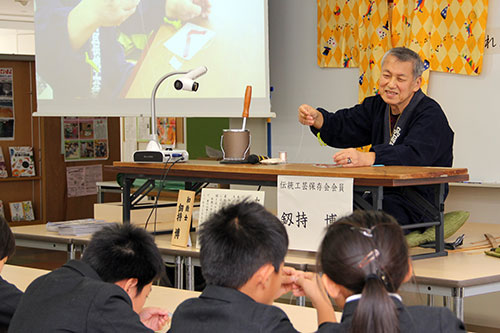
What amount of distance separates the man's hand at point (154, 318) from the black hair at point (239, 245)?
48 cm

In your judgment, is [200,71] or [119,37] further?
[119,37]

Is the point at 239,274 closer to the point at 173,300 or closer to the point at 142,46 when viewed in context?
the point at 173,300

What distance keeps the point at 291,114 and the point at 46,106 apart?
5.75ft

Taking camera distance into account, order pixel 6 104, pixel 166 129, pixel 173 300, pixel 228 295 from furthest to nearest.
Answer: pixel 166 129, pixel 6 104, pixel 173 300, pixel 228 295

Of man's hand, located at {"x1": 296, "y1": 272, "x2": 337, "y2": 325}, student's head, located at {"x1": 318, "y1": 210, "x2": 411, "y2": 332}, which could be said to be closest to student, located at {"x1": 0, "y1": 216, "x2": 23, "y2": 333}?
man's hand, located at {"x1": 296, "y1": 272, "x2": 337, "y2": 325}

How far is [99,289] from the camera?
1448 mm

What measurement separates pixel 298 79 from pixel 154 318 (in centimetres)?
328

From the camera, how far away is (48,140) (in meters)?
6.34

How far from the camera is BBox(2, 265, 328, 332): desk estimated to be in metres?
1.88

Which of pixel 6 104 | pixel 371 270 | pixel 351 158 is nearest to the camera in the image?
pixel 371 270

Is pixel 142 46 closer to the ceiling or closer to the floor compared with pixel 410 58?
closer to the ceiling

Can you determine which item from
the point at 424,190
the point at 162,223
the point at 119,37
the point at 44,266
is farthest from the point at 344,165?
the point at 44,266

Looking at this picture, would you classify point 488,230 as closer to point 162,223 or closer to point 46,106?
point 162,223

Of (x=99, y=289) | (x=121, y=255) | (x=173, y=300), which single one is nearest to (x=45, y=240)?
(x=173, y=300)
